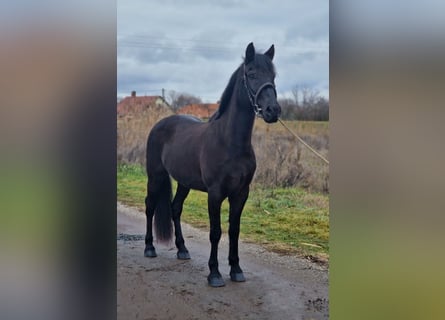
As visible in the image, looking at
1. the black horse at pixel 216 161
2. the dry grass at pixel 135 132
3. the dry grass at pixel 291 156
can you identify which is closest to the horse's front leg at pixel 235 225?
the black horse at pixel 216 161

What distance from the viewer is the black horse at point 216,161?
6.19ft

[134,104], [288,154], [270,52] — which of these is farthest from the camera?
[288,154]

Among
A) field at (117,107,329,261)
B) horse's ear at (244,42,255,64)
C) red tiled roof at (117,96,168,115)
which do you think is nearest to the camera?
red tiled roof at (117,96,168,115)

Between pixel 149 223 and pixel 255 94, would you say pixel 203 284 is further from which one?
pixel 255 94

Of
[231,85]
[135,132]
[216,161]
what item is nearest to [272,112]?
[231,85]

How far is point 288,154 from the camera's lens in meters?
1.99

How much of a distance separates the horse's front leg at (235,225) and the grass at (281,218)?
24 mm

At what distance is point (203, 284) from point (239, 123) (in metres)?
0.72

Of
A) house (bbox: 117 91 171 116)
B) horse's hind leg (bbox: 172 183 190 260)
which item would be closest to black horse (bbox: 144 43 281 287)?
horse's hind leg (bbox: 172 183 190 260)

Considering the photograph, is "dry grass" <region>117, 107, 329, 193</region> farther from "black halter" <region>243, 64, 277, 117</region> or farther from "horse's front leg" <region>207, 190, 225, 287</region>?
"horse's front leg" <region>207, 190, 225, 287</region>

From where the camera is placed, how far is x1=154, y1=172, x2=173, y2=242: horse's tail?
1924 millimetres

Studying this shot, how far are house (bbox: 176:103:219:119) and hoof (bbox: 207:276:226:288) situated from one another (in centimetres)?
71

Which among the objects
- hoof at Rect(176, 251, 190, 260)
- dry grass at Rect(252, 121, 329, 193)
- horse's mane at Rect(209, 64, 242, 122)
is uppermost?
horse's mane at Rect(209, 64, 242, 122)
